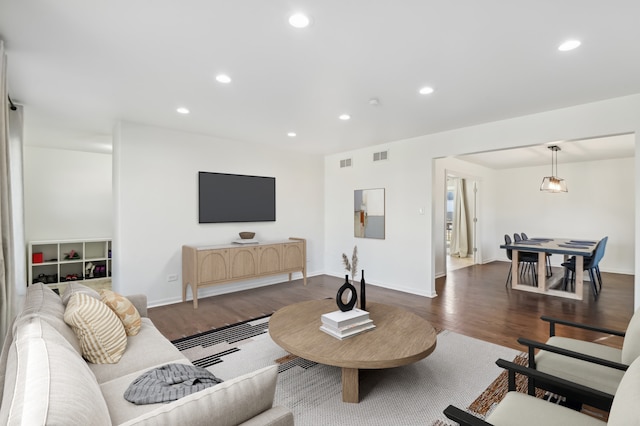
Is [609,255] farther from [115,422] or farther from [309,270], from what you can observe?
[115,422]

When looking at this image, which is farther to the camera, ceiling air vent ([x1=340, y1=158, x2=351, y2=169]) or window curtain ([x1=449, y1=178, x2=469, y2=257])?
window curtain ([x1=449, y1=178, x2=469, y2=257])

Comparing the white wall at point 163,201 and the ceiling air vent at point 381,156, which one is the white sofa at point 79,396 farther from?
the ceiling air vent at point 381,156

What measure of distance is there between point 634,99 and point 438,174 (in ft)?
10.5

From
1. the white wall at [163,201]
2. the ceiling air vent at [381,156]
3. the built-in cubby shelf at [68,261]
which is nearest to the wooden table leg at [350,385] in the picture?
the white wall at [163,201]

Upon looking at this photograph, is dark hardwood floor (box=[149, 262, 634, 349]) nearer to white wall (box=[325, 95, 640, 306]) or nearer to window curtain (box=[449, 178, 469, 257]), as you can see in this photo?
white wall (box=[325, 95, 640, 306])

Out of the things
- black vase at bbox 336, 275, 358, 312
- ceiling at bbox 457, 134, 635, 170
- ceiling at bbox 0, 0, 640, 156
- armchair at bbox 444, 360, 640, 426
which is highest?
ceiling at bbox 0, 0, 640, 156

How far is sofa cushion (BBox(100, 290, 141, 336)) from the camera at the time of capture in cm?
230

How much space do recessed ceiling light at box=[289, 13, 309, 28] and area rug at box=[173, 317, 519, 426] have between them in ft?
8.23

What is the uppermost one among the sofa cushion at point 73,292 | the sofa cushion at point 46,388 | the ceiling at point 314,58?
the ceiling at point 314,58

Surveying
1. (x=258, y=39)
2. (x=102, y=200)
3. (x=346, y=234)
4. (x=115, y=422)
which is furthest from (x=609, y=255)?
(x=102, y=200)

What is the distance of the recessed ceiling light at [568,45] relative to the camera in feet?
7.32

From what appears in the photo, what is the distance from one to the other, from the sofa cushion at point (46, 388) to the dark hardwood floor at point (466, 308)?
2.30 m

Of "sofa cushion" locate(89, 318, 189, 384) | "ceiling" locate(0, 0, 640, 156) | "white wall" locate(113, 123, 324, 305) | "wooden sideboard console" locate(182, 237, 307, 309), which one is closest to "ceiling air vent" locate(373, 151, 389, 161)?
"ceiling" locate(0, 0, 640, 156)

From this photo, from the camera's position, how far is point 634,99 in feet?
10.5
